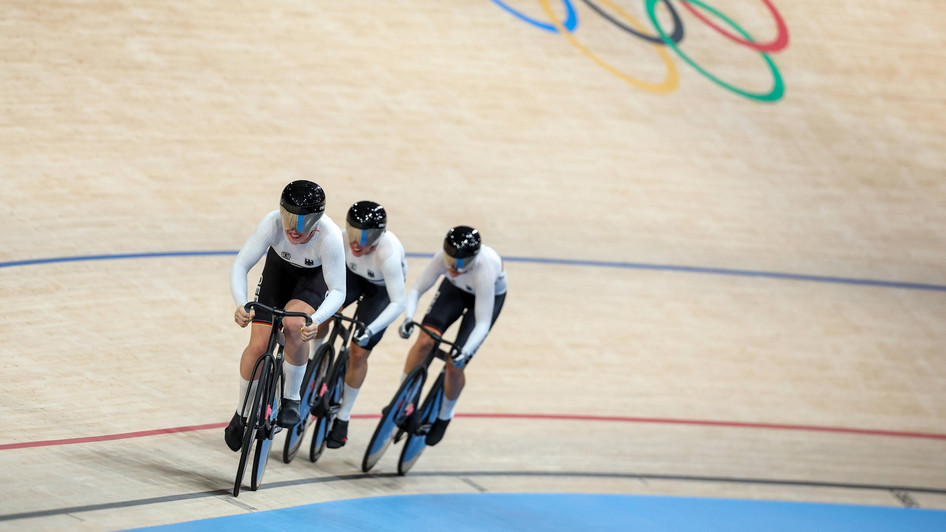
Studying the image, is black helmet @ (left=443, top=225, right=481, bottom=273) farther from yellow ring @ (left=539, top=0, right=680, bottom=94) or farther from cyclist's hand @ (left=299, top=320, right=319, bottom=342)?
yellow ring @ (left=539, top=0, right=680, bottom=94)

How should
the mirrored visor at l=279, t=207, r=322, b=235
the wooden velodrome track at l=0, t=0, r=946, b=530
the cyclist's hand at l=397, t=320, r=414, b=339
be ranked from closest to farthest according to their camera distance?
the mirrored visor at l=279, t=207, r=322, b=235
the cyclist's hand at l=397, t=320, r=414, b=339
the wooden velodrome track at l=0, t=0, r=946, b=530

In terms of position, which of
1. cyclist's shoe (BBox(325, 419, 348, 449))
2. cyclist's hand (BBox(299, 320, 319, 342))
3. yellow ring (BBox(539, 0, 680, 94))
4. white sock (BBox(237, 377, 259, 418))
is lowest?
cyclist's shoe (BBox(325, 419, 348, 449))

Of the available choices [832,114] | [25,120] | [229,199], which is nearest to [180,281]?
[229,199]

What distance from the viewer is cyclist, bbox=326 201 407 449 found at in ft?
12.6

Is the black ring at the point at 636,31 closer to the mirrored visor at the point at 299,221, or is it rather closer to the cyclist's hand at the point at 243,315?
the mirrored visor at the point at 299,221

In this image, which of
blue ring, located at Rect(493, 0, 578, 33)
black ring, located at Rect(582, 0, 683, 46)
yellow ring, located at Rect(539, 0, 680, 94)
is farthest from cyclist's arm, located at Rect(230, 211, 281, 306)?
black ring, located at Rect(582, 0, 683, 46)

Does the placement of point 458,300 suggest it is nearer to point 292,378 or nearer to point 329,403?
point 329,403

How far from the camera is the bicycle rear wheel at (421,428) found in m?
4.31

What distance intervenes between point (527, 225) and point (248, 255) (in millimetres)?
3635

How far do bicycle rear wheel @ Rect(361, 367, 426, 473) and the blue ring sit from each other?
420 centimetres

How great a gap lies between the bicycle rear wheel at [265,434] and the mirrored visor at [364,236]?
0.66 meters

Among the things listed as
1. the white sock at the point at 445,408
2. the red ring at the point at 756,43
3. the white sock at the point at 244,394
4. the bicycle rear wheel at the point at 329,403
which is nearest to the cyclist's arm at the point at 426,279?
the bicycle rear wheel at the point at 329,403

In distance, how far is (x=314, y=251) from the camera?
3.54m

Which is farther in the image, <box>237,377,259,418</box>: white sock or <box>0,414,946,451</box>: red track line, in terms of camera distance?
<box>0,414,946,451</box>: red track line
